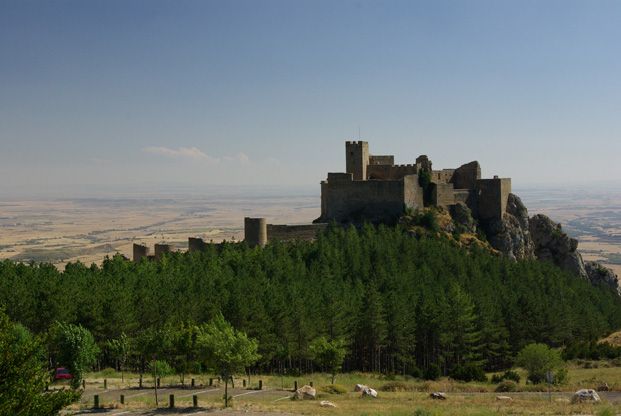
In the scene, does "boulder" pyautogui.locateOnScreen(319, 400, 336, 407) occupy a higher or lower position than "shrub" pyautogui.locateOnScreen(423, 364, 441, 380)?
higher

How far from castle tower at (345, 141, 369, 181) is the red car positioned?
51.1 m

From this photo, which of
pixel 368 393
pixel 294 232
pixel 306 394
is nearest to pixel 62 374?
Answer: pixel 306 394

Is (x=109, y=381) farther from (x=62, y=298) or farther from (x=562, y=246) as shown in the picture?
(x=562, y=246)

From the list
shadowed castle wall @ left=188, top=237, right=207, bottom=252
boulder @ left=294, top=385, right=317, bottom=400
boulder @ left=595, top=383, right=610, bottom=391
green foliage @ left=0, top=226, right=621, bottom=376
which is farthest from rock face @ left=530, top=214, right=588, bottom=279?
boulder @ left=294, top=385, right=317, bottom=400

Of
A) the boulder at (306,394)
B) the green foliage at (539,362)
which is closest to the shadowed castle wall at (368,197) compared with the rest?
the green foliage at (539,362)

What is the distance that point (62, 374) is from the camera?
3547 cm

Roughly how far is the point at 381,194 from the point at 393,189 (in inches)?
55.3

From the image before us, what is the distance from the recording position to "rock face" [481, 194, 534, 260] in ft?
263

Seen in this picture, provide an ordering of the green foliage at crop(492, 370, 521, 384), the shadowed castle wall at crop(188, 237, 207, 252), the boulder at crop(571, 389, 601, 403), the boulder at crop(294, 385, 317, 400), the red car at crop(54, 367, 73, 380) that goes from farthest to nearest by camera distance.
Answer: the shadowed castle wall at crop(188, 237, 207, 252) → the green foliage at crop(492, 370, 521, 384) → the red car at crop(54, 367, 73, 380) → the boulder at crop(294, 385, 317, 400) → the boulder at crop(571, 389, 601, 403)

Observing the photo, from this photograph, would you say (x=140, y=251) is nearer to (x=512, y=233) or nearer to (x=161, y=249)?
(x=161, y=249)

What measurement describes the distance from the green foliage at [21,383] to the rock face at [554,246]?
76064 millimetres

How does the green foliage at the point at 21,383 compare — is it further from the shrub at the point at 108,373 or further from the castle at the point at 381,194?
the castle at the point at 381,194

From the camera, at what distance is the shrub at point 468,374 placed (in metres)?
43.8

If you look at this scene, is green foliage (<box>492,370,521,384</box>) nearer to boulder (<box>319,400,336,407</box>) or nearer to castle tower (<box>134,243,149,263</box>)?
boulder (<box>319,400,336,407</box>)
